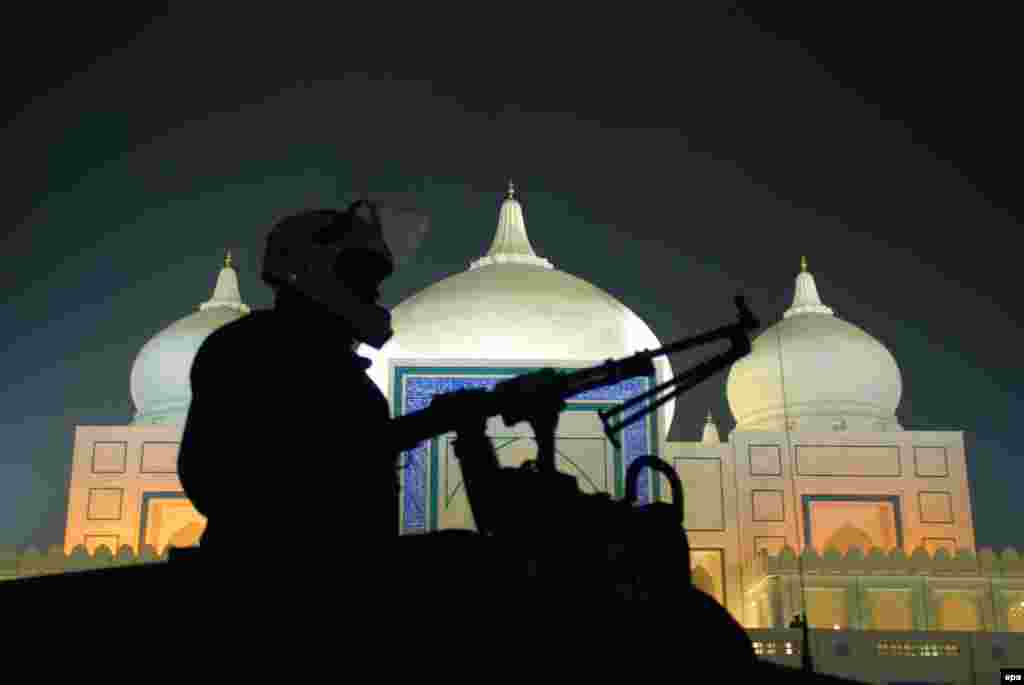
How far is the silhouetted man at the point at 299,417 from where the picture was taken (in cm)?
272

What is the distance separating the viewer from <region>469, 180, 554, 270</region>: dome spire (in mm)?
28734

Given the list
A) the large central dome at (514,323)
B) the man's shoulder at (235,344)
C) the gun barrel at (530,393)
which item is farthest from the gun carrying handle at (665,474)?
the large central dome at (514,323)

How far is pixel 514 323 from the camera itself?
25641 millimetres

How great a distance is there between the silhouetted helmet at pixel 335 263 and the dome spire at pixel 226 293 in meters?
27.9

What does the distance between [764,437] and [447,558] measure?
79.6ft

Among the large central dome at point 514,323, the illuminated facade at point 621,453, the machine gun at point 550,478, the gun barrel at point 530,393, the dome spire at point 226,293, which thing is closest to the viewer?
the machine gun at point 550,478

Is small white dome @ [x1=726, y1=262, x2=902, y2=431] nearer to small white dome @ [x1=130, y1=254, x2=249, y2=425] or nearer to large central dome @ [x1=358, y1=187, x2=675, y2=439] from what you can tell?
large central dome @ [x1=358, y1=187, x2=675, y2=439]

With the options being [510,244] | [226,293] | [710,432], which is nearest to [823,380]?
[710,432]

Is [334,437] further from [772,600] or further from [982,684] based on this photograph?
[772,600]

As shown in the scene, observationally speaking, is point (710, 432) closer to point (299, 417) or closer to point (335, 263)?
point (335, 263)

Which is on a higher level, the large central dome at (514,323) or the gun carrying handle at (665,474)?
the large central dome at (514,323)

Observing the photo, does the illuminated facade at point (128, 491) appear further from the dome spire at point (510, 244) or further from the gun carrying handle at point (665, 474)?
the gun carrying handle at point (665, 474)

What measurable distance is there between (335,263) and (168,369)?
27.0m

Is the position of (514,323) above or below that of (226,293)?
below
